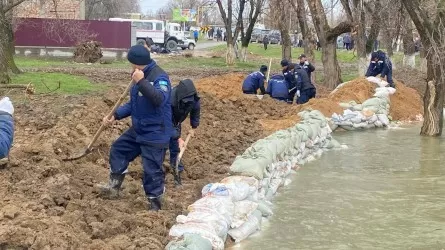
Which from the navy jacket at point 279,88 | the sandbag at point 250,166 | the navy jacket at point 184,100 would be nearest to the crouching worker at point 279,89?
the navy jacket at point 279,88

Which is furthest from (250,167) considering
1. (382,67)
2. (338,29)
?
(338,29)

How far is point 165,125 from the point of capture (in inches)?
220

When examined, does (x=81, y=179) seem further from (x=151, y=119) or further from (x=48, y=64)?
(x=48, y=64)

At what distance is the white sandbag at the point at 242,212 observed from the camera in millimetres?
5887

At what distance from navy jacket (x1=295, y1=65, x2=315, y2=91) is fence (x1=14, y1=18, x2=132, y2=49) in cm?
1530

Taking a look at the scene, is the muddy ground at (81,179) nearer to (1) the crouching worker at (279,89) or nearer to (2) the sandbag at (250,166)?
(2) the sandbag at (250,166)

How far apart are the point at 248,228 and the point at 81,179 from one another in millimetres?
1748

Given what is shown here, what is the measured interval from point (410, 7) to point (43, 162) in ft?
25.8

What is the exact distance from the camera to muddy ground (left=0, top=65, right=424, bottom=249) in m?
4.70

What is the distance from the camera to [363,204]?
24.7 feet

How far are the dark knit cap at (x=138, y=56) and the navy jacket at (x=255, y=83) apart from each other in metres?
9.06

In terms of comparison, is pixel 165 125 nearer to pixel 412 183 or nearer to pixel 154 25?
pixel 412 183

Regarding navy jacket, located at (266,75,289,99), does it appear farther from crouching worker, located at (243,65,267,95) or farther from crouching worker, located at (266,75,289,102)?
crouching worker, located at (243,65,267,95)

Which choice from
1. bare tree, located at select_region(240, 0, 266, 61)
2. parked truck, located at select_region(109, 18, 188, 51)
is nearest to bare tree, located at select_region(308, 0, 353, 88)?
bare tree, located at select_region(240, 0, 266, 61)
